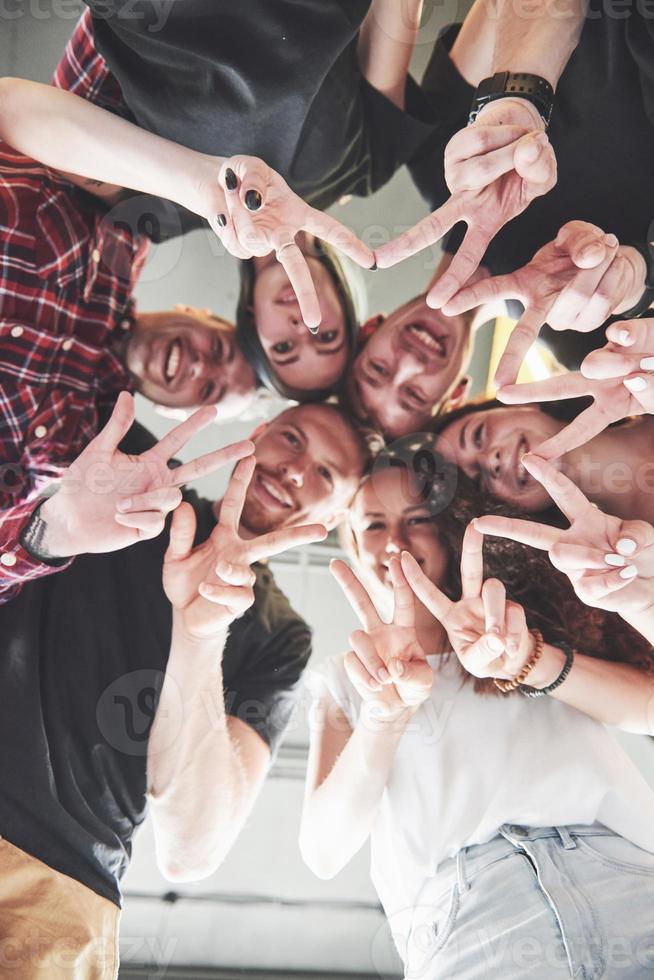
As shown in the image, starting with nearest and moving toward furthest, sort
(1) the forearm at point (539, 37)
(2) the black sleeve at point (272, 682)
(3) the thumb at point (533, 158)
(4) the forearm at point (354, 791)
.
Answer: (3) the thumb at point (533, 158), (1) the forearm at point (539, 37), (4) the forearm at point (354, 791), (2) the black sleeve at point (272, 682)

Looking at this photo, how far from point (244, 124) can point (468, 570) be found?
60 centimetres

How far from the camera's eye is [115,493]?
93 cm

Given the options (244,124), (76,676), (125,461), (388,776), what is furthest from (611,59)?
(76,676)

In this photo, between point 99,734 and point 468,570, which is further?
point 99,734

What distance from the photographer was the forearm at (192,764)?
105 centimetres

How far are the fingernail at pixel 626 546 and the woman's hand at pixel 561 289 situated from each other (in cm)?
21

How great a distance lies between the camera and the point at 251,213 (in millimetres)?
805

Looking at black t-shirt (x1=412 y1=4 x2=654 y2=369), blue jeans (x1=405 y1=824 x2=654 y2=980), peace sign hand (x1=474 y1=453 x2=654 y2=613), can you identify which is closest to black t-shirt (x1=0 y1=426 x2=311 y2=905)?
blue jeans (x1=405 y1=824 x2=654 y2=980)

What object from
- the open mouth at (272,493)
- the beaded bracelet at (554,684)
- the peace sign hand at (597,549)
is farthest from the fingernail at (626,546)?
the open mouth at (272,493)

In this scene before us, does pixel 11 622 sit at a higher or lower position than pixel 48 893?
higher

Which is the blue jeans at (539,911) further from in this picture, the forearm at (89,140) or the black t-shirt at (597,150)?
the forearm at (89,140)

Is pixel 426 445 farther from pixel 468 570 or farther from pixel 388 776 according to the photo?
pixel 388 776

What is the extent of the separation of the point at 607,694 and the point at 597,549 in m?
0.27

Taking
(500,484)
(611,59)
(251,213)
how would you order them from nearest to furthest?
(251,213), (611,59), (500,484)
